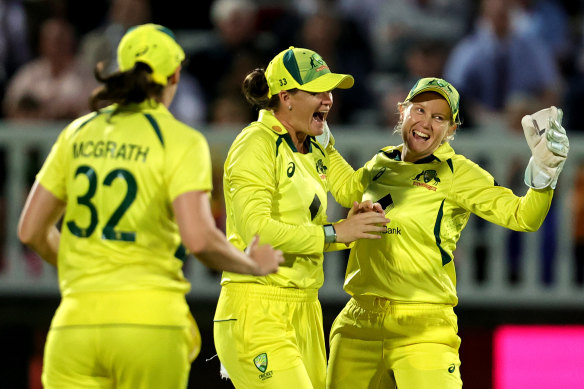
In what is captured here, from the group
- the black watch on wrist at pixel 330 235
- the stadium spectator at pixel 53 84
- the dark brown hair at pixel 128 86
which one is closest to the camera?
the dark brown hair at pixel 128 86

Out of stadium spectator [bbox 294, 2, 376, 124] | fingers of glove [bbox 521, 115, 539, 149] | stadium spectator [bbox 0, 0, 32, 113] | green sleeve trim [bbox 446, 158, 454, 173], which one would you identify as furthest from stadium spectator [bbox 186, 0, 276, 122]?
fingers of glove [bbox 521, 115, 539, 149]

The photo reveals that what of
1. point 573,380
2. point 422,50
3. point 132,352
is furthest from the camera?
point 422,50

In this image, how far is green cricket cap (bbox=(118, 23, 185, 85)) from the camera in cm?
346

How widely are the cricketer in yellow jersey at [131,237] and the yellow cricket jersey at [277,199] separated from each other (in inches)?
17.6

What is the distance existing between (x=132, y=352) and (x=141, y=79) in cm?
89

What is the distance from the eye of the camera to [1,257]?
25.1 feet

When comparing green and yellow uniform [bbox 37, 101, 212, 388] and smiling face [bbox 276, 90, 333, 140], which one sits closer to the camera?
green and yellow uniform [bbox 37, 101, 212, 388]

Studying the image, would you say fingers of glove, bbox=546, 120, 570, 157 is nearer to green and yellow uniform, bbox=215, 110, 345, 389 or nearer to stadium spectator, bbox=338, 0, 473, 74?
green and yellow uniform, bbox=215, 110, 345, 389

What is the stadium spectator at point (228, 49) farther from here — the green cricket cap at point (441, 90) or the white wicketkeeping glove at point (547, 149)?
the white wicketkeeping glove at point (547, 149)

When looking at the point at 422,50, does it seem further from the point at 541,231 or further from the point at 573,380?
the point at 573,380

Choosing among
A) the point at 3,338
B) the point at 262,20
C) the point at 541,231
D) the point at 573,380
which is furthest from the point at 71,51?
the point at 573,380

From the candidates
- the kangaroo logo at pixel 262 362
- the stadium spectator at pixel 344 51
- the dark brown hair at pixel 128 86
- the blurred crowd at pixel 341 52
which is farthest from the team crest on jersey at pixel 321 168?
the stadium spectator at pixel 344 51

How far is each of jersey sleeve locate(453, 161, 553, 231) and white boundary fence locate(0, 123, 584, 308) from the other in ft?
10.5

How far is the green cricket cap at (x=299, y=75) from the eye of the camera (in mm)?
4172
